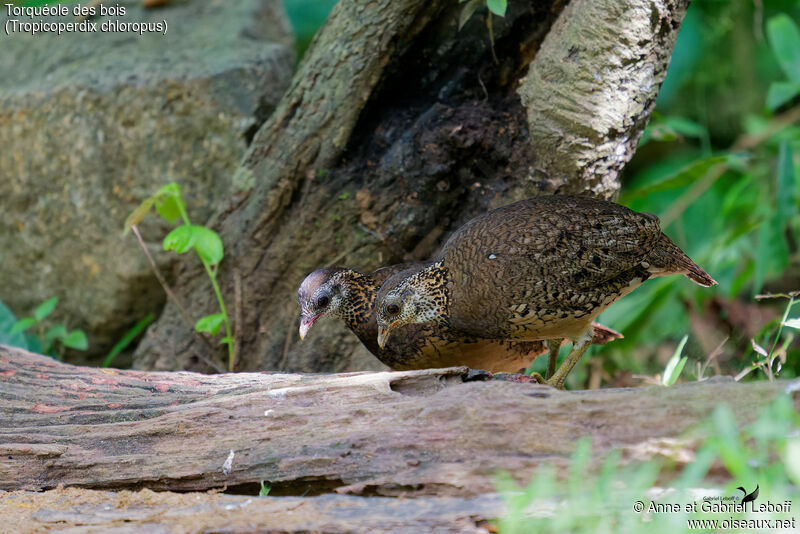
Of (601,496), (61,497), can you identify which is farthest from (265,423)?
(601,496)

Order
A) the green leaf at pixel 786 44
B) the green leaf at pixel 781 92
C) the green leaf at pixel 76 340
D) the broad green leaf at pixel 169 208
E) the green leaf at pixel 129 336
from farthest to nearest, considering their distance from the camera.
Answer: the green leaf at pixel 786 44 < the green leaf at pixel 781 92 < the green leaf at pixel 129 336 < the green leaf at pixel 76 340 < the broad green leaf at pixel 169 208

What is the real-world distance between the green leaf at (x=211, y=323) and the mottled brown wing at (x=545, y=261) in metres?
1.48

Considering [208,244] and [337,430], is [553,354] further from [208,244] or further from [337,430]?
[208,244]

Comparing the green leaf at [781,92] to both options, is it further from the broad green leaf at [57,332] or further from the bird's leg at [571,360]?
the broad green leaf at [57,332]

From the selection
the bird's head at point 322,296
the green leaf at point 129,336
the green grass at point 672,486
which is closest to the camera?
the green grass at point 672,486

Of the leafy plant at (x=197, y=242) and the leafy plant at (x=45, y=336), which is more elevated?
the leafy plant at (x=197, y=242)

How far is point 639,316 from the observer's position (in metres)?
4.72

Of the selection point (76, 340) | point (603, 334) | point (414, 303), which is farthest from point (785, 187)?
point (76, 340)

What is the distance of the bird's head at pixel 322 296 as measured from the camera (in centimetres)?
387

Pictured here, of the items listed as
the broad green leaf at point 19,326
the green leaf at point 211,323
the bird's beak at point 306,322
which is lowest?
the broad green leaf at point 19,326

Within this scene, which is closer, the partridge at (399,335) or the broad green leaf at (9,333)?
the partridge at (399,335)

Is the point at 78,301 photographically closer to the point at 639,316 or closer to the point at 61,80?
the point at 61,80

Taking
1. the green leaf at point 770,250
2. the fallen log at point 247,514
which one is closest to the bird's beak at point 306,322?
the fallen log at point 247,514

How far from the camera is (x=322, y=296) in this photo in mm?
3855
